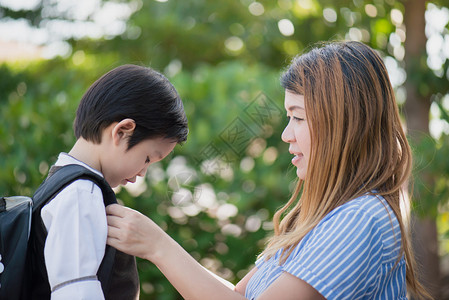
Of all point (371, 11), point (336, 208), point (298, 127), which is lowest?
point (336, 208)

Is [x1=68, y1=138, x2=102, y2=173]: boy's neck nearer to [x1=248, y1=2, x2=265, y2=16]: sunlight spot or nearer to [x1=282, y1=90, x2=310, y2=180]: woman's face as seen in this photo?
[x1=282, y1=90, x2=310, y2=180]: woman's face

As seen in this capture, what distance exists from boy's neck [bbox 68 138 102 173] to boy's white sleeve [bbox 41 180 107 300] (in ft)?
0.58

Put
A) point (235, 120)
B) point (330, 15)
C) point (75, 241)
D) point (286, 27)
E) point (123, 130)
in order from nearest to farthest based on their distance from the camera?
point (75, 241) < point (123, 130) < point (235, 120) < point (330, 15) < point (286, 27)

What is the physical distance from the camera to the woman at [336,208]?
1.38 m

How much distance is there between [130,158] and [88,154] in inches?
5.1

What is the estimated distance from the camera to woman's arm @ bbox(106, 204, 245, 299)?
147 centimetres

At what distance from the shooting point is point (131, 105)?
159cm

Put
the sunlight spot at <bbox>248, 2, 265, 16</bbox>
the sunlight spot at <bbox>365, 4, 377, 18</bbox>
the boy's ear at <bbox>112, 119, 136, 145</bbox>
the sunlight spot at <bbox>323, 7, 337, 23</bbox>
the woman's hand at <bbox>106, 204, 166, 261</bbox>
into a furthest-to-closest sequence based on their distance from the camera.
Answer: the sunlight spot at <bbox>248, 2, 265, 16</bbox> → the sunlight spot at <bbox>323, 7, 337, 23</bbox> → the sunlight spot at <bbox>365, 4, 377, 18</bbox> → the boy's ear at <bbox>112, 119, 136, 145</bbox> → the woman's hand at <bbox>106, 204, 166, 261</bbox>

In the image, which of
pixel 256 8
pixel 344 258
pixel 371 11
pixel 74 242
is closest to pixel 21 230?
pixel 74 242

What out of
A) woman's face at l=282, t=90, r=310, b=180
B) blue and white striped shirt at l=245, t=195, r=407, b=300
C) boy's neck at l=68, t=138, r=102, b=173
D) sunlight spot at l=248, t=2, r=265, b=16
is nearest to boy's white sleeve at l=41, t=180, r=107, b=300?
boy's neck at l=68, t=138, r=102, b=173

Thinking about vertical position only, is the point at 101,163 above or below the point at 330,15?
below

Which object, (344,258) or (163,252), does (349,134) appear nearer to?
(344,258)

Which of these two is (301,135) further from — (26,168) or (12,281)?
(26,168)

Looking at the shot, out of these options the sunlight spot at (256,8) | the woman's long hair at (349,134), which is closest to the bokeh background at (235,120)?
the sunlight spot at (256,8)
